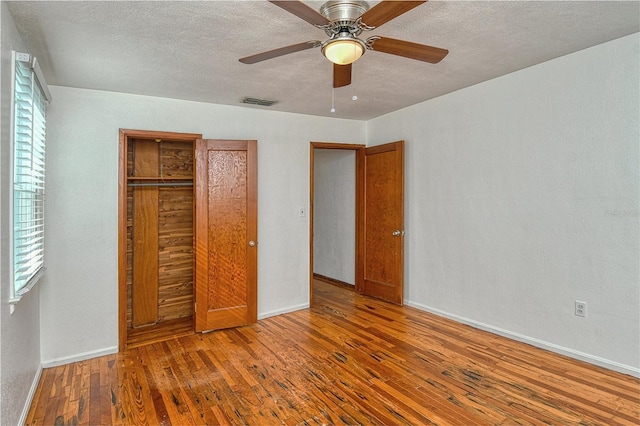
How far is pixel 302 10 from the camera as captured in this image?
177 cm

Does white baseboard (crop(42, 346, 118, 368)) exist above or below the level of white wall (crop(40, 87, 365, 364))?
below

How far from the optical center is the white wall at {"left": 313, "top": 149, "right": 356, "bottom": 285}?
18.7 ft

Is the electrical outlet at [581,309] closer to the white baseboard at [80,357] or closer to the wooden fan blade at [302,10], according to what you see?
the wooden fan blade at [302,10]

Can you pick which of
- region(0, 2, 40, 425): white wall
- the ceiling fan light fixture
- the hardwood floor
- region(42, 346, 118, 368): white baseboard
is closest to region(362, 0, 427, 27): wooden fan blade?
the ceiling fan light fixture

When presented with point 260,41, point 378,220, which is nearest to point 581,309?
point 378,220

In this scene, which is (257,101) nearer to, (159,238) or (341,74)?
(341,74)

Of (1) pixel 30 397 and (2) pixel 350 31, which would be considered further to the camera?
(1) pixel 30 397

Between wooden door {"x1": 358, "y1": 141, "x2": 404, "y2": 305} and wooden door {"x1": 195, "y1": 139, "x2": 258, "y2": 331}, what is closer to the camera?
wooden door {"x1": 195, "y1": 139, "x2": 258, "y2": 331}

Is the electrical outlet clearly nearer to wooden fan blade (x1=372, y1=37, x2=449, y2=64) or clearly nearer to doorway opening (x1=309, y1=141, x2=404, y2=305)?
doorway opening (x1=309, y1=141, x2=404, y2=305)

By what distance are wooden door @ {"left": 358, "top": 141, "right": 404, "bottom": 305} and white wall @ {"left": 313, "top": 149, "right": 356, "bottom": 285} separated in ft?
1.33

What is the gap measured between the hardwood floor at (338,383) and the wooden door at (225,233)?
0.32 m

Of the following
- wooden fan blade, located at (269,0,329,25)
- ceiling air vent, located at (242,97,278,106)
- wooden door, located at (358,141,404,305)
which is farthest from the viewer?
wooden door, located at (358,141,404,305)

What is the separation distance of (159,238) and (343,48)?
3.30m

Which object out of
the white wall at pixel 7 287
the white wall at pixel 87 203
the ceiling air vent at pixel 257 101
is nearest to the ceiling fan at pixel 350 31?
Result: the white wall at pixel 7 287
